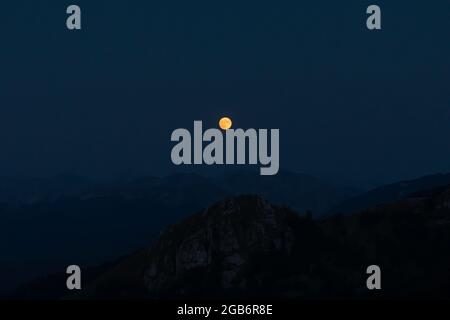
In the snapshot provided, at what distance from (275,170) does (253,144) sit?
4.87m

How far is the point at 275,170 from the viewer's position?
186 ft
